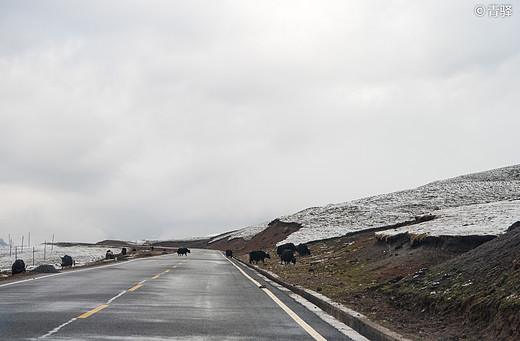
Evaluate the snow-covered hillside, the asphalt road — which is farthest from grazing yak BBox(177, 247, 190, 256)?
the asphalt road

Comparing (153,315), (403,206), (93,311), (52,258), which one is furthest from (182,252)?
(153,315)

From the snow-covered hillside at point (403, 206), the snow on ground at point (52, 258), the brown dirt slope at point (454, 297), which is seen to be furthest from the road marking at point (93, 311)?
the snow-covered hillside at point (403, 206)

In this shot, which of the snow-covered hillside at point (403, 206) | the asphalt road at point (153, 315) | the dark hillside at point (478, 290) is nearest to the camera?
the dark hillside at point (478, 290)

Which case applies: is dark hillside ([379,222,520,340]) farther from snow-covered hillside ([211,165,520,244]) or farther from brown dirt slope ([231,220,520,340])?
snow-covered hillside ([211,165,520,244])

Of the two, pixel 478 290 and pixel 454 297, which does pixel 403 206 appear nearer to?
pixel 454 297

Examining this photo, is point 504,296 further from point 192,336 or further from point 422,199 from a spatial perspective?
point 422,199

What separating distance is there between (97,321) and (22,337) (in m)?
1.87

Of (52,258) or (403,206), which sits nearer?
(403,206)

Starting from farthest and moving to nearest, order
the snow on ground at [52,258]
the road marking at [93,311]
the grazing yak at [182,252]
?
the snow on ground at [52,258] → the grazing yak at [182,252] → the road marking at [93,311]

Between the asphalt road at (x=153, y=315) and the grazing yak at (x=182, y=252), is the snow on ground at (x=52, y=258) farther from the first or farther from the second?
the asphalt road at (x=153, y=315)

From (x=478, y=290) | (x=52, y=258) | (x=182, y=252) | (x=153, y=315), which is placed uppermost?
(x=182, y=252)

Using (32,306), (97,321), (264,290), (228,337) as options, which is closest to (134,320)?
(97,321)

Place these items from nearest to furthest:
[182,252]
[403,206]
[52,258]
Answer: [182,252] < [403,206] < [52,258]

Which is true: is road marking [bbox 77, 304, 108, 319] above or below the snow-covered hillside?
below
